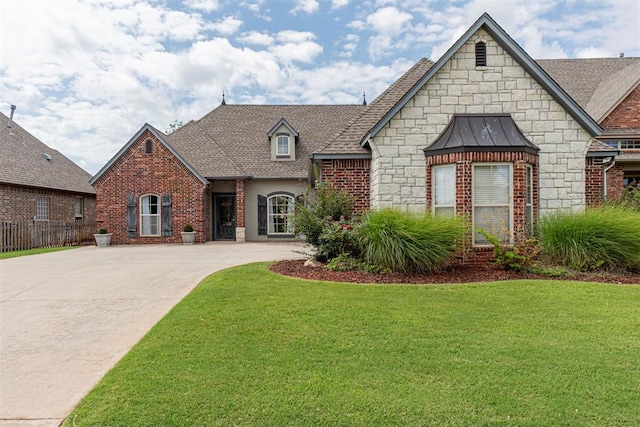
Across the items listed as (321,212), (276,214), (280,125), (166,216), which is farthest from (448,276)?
(166,216)

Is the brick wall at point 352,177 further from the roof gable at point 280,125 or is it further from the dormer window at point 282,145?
the roof gable at point 280,125

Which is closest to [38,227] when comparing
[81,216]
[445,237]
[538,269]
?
[81,216]

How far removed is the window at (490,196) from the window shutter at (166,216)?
14.6 m

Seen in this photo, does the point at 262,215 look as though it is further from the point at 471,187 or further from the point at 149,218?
the point at 471,187

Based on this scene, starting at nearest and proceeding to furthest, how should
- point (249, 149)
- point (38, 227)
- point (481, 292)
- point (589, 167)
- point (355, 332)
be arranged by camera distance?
point (355, 332)
point (481, 292)
point (589, 167)
point (38, 227)
point (249, 149)

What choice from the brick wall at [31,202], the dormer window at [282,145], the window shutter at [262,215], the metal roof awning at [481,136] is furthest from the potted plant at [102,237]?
the metal roof awning at [481,136]

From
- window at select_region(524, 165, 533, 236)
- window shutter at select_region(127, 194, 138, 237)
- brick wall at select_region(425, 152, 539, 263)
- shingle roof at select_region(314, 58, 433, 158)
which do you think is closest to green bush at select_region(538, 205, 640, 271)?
brick wall at select_region(425, 152, 539, 263)

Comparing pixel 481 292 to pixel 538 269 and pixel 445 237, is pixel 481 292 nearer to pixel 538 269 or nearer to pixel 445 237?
pixel 445 237

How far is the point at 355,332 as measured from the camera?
4.96m

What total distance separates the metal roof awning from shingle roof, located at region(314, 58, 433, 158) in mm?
2128

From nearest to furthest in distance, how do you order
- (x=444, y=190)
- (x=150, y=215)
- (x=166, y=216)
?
(x=444, y=190) < (x=166, y=216) < (x=150, y=215)

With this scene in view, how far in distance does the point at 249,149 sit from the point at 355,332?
18306mm

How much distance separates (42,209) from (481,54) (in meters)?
22.6

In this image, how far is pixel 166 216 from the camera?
19453 millimetres
